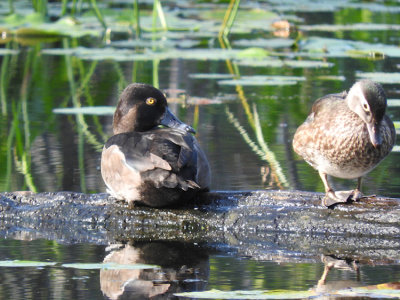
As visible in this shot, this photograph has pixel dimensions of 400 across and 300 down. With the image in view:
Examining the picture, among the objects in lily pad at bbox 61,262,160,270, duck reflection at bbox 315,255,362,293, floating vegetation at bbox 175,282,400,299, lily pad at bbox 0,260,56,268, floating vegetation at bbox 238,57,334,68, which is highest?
floating vegetation at bbox 238,57,334,68

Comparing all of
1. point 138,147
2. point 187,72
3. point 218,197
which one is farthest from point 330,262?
point 187,72

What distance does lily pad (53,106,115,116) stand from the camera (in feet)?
29.5

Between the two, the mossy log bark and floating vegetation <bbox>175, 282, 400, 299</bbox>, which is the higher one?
the mossy log bark

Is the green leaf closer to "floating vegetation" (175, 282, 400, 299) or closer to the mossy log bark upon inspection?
the mossy log bark

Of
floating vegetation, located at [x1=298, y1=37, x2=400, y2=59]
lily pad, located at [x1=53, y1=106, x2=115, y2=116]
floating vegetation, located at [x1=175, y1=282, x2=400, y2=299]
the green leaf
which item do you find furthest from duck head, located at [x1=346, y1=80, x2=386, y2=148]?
floating vegetation, located at [x1=298, y1=37, x2=400, y2=59]

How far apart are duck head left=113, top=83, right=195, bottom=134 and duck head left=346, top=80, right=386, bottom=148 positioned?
1.18 m

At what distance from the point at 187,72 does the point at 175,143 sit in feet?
24.2

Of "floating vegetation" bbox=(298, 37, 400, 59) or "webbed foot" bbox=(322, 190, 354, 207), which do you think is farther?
"floating vegetation" bbox=(298, 37, 400, 59)

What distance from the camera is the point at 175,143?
207 inches

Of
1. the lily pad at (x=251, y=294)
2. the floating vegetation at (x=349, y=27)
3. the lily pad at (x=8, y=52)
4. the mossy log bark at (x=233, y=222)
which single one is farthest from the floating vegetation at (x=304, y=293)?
the floating vegetation at (x=349, y=27)

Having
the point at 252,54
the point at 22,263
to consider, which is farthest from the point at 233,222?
the point at 252,54

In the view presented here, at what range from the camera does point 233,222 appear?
17.4 feet

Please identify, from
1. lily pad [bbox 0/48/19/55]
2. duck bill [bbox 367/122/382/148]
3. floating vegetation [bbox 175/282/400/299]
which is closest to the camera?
floating vegetation [bbox 175/282/400/299]

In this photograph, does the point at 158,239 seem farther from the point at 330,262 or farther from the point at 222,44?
the point at 222,44
